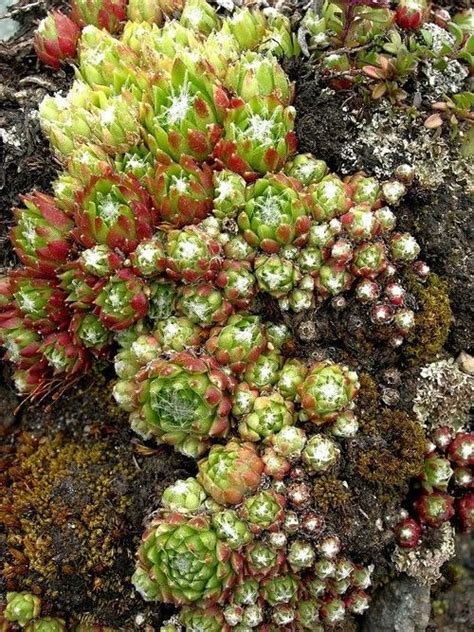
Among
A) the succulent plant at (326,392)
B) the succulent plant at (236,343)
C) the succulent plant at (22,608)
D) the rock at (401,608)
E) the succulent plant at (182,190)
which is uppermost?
the succulent plant at (182,190)

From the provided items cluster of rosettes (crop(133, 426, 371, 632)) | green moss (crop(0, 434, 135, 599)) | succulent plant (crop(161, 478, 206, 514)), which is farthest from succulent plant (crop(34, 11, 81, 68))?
succulent plant (crop(161, 478, 206, 514))

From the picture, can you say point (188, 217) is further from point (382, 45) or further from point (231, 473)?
point (382, 45)

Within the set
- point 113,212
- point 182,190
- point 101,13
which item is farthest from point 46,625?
point 101,13

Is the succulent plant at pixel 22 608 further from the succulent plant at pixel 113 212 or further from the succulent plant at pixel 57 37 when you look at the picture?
the succulent plant at pixel 57 37

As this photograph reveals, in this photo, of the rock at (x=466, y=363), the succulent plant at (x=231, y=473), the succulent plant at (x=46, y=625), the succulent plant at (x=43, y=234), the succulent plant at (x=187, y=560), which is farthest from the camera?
the rock at (x=466, y=363)

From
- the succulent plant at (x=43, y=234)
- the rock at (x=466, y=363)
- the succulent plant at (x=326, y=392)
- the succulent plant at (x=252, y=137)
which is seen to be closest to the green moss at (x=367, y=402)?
the succulent plant at (x=326, y=392)

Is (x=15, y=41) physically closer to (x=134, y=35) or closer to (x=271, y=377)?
(x=134, y=35)

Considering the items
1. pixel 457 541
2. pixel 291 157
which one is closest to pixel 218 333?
pixel 291 157
